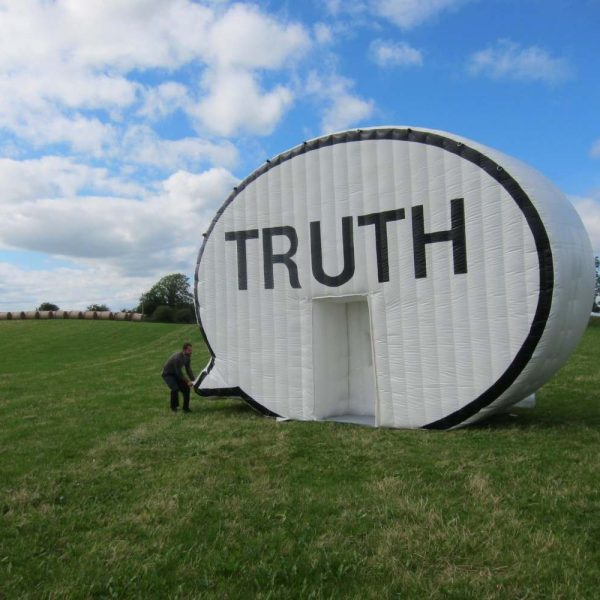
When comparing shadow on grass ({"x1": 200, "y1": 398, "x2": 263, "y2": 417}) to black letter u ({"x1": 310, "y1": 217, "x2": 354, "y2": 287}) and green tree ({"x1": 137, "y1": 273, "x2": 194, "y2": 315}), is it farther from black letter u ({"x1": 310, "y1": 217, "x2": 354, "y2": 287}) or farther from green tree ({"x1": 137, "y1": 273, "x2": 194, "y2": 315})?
green tree ({"x1": 137, "y1": 273, "x2": 194, "y2": 315})

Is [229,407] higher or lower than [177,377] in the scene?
lower

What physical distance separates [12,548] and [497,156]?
6638 mm

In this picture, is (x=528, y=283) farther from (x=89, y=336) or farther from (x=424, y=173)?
(x=89, y=336)

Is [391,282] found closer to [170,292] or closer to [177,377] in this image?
[177,377]

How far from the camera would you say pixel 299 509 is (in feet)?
17.0

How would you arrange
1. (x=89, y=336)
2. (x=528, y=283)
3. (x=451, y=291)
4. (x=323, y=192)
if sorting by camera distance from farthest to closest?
(x=89, y=336) → (x=323, y=192) → (x=451, y=291) → (x=528, y=283)

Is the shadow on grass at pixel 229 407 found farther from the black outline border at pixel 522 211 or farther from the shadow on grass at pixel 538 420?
the shadow on grass at pixel 538 420

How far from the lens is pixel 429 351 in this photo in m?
8.04

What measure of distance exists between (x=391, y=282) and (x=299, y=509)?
3969mm

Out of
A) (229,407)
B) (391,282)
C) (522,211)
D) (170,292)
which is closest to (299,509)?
Result: (391,282)

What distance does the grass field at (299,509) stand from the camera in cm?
389

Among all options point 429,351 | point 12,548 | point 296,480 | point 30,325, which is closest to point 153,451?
point 296,480

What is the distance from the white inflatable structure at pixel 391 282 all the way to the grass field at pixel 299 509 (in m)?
0.67

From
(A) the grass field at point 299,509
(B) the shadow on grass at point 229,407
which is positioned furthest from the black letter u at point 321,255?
(B) the shadow on grass at point 229,407
